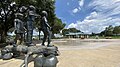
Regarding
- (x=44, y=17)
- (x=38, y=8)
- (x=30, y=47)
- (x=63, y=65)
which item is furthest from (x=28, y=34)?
(x=38, y=8)

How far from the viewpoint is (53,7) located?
91.6 feet

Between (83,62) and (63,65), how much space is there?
94 centimetres

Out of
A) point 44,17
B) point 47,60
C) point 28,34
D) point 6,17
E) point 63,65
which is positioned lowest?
point 63,65

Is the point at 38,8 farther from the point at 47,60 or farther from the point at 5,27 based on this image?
the point at 47,60

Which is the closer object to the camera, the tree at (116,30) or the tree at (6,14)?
the tree at (6,14)

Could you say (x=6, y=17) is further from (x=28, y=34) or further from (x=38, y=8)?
(x=28, y=34)

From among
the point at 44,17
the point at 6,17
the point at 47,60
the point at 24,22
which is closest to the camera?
the point at 47,60

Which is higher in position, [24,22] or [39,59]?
[24,22]

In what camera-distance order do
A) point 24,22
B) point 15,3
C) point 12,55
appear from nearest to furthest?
point 12,55 < point 24,22 < point 15,3

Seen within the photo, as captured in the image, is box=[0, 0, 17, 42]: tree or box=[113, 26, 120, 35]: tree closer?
box=[0, 0, 17, 42]: tree

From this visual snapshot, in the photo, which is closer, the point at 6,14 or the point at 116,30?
the point at 6,14

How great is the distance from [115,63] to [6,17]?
68.4ft

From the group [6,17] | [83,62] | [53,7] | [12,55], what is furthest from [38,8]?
[83,62]

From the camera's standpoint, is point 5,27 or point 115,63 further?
point 5,27
